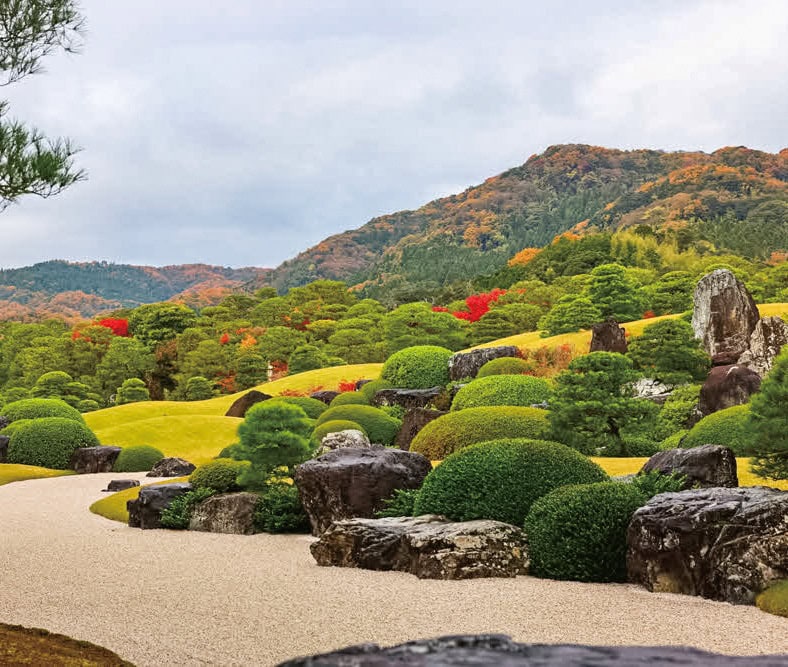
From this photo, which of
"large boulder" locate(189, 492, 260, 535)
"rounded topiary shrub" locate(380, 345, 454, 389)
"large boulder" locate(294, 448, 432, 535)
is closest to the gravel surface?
"large boulder" locate(294, 448, 432, 535)

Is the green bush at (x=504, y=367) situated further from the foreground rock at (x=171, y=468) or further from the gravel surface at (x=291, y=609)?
the gravel surface at (x=291, y=609)

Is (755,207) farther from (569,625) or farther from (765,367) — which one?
(569,625)

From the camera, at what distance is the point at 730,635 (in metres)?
4.60

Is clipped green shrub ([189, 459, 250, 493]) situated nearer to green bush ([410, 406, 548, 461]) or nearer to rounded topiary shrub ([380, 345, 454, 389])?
green bush ([410, 406, 548, 461])

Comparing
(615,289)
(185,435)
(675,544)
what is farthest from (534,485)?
(615,289)

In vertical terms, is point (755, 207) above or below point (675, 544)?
above

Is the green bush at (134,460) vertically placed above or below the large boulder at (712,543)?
below

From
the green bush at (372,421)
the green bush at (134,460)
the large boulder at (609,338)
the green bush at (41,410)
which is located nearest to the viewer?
the green bush at (372,421)

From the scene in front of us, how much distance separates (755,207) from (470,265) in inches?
1267

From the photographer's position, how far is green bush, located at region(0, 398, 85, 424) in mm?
22569

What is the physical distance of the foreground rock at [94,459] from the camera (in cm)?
1897

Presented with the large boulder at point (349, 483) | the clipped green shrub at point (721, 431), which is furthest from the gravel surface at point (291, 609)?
the clipped green shrub at point (721, 431)

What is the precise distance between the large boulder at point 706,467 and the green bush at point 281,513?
4374 mm

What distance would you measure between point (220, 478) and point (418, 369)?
1549cm
